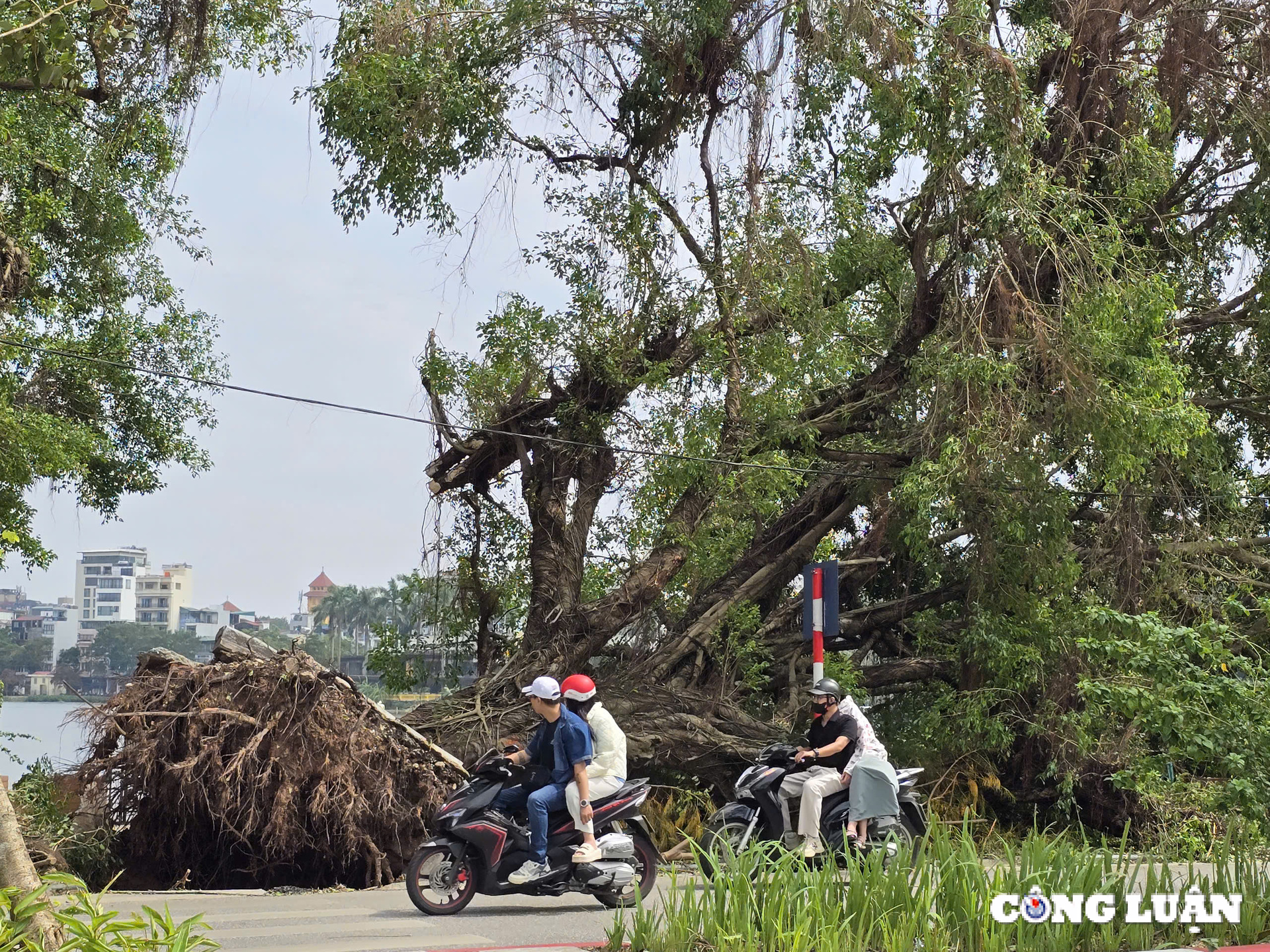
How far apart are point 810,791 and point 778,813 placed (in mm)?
535

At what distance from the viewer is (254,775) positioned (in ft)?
37.4

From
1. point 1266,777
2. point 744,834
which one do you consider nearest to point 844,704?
point 744,834

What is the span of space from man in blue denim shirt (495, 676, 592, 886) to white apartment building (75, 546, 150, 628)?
42222 millimetres

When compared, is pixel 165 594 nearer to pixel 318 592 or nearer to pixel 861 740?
pixel 318 592

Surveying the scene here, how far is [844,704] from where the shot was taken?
1002 cm

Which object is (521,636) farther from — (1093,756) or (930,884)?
(930,884)

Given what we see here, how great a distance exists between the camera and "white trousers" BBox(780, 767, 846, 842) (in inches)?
384

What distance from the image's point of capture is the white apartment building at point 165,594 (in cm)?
4775

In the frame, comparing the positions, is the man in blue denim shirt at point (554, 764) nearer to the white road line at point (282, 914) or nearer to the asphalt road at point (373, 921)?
the asphalt road at point (373, 921)

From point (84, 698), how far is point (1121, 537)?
1299cm

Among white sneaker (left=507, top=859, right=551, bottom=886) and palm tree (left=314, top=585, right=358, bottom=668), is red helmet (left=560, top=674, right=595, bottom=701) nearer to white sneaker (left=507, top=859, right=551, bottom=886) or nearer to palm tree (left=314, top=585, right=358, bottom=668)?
white sneaker (left=507, top=859, right=551, bottom=886)

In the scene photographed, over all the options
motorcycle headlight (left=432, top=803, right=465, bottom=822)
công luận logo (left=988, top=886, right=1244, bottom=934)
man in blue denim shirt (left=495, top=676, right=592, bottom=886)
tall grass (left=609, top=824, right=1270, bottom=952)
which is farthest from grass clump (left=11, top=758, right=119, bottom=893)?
công luận logo (left=988, top=886, right=1244, bottom=934)

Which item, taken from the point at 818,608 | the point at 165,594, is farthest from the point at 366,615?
the point at 165,594

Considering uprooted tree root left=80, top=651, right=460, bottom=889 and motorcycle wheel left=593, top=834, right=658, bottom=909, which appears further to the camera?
uprooted tree root left=80, top=651, right=460, bottom=889
